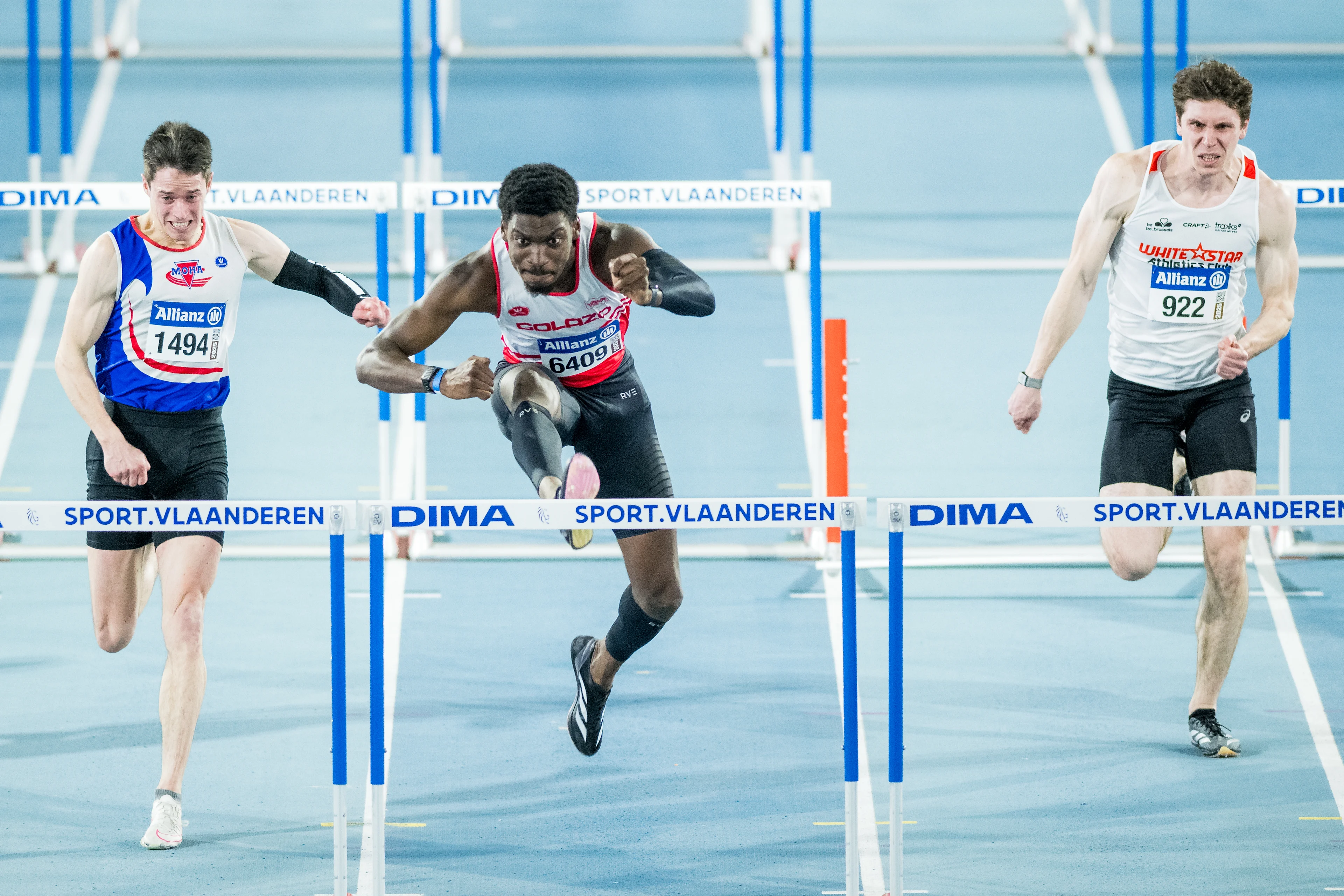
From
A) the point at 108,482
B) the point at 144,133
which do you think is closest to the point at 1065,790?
the point at 108,482

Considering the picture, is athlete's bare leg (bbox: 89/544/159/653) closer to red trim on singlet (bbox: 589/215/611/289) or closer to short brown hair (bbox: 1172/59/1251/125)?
red trim on singlet (bbox: 589/215/611/289)

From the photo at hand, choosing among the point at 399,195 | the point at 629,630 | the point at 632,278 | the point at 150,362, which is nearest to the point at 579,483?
the point at 632,278

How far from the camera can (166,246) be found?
15.7 feet

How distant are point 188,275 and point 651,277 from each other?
126 cm

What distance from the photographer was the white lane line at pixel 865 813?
4679mm

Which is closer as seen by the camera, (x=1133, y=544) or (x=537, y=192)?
(x=537, y=192)

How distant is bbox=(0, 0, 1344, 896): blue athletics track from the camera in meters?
4.96

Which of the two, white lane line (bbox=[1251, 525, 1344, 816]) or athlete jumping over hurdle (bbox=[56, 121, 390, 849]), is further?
white lane line (bbox=[1251, 525, 1344, 816])

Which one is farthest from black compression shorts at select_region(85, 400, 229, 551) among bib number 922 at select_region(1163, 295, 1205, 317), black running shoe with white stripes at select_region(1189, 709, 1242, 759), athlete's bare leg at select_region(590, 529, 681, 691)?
black running shoe with white stripes at select_region(1189, 709, 1242, 759)

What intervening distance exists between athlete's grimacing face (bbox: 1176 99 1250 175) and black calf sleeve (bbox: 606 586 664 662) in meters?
1.96

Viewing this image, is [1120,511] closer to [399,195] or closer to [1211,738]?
[1211,738]

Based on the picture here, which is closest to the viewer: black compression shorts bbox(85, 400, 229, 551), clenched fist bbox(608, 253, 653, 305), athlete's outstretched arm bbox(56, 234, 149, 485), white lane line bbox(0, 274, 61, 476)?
clenched fist bbox(608, 253, 653, 305)

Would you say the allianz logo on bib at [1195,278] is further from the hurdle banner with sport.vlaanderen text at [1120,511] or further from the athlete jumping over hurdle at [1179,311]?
the hurdle banner with sport.vlaanderen text at [1120,511]

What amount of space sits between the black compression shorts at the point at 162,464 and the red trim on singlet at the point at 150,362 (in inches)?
4.4
